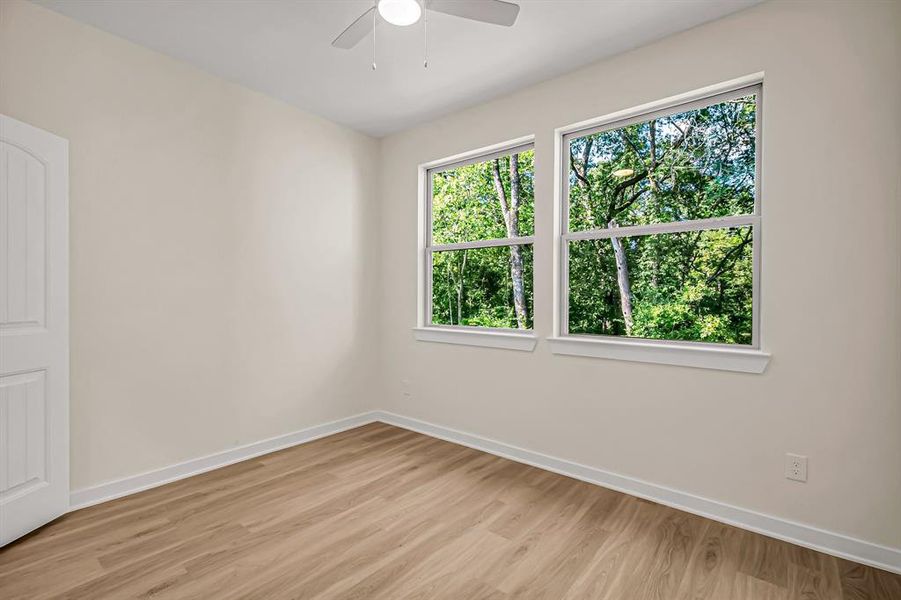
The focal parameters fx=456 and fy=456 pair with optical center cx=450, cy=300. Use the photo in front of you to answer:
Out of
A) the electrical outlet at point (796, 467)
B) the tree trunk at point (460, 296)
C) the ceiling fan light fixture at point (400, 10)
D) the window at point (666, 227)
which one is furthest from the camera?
the tree trunk at point (460, 296)

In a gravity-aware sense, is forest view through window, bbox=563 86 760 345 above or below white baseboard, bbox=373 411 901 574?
above

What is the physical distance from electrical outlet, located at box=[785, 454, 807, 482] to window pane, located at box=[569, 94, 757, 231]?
1291 millimetres

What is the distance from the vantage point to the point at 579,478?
2.99 metres

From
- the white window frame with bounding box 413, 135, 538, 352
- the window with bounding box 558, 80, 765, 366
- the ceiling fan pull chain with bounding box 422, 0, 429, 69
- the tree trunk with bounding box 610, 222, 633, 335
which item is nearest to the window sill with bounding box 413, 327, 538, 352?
the white window frame with bounding box 413, 135, 538, 352

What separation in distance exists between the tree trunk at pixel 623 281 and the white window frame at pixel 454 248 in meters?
0.60

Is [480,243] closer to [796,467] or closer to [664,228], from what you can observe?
[664,228]

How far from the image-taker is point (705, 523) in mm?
2428

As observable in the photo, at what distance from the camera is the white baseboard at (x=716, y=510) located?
208 cm

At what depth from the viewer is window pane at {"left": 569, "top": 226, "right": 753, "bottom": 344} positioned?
99.5 inches

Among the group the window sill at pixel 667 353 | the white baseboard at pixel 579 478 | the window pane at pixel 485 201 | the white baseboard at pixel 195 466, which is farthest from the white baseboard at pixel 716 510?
the window pane at pixel 485 201

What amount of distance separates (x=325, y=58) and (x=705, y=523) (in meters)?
3.49

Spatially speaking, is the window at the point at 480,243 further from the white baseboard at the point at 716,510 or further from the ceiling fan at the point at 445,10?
the ceiling fan at the point at 445,10

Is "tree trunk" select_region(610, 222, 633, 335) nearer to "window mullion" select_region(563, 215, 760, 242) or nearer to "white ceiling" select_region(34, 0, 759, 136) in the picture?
"window mullion" select_region(563, 215, 760, 242)

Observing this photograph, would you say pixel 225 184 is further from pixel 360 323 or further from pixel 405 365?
pixel 405 365
